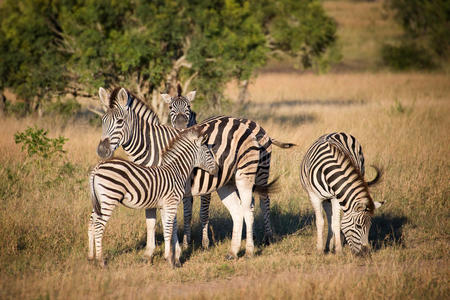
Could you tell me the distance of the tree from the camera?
46.1ft

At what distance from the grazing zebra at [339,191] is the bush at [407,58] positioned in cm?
2806

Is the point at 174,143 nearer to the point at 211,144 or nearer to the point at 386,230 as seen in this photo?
the point at 211,144

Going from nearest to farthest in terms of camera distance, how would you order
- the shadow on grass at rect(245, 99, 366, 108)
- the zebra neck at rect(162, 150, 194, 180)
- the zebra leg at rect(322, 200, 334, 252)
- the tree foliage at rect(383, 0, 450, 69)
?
the zebra neck at rect(162, 150, 194, 180) → the zebra leg at rect(322, 200, 334, 252) → the shadow on grass at rect(245, 99, 366, 108) → the tree foliage at rect(383, 0, 450, 69)

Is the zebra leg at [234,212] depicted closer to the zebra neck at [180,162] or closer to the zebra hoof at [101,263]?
the zebra neck at [180,162]

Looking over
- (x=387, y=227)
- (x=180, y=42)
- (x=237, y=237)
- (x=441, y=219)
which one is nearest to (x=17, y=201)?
(x=237, y=237)

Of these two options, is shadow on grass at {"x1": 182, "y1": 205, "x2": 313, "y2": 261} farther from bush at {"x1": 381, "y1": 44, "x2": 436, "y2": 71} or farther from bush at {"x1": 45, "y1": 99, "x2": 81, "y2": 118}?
bush at {"x1": 381, "y1": 44, "x2": 436, "y2": 71}

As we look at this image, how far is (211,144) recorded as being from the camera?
7250 millimetres

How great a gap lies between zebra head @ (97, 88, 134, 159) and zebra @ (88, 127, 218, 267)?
2.00 ft

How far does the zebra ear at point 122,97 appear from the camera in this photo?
22.8 feet

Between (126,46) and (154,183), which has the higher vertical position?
(126,46)

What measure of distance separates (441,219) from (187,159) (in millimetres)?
4631

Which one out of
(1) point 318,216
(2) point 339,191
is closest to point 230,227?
(1) point 318,216

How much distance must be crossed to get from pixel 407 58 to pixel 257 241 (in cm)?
2871

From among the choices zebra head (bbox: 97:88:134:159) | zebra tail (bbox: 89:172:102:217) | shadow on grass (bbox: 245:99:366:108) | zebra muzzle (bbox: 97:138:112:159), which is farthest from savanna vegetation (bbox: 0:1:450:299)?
shadow on grass (bbox: 245:99:366:108)
